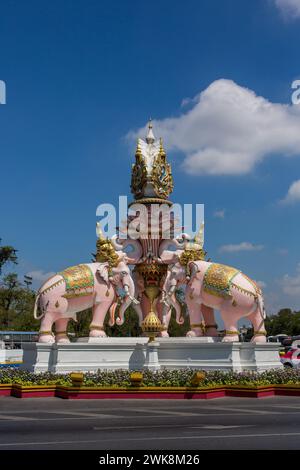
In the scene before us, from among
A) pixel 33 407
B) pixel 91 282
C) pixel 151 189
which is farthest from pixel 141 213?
pixel 33 407

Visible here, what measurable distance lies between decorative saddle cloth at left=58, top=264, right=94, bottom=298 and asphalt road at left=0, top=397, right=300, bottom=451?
13.6 feet

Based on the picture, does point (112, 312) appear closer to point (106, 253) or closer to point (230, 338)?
point (106, 253)

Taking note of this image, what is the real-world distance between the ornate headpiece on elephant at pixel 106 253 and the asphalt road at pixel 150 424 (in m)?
5.48

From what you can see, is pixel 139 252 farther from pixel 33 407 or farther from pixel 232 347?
pixel 33 407

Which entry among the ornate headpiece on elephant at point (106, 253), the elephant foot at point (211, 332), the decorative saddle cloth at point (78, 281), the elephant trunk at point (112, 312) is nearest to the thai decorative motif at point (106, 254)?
the ornate headpiece on elephant at point (106, 253)

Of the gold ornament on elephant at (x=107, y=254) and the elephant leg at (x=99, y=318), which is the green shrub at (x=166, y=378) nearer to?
the elephant leg at (x=99, y=318)

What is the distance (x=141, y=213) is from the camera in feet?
69.5

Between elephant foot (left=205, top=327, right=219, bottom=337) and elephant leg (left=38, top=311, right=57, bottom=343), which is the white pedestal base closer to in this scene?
elephant leg (left=38, top=311, right=57, bottom=343)

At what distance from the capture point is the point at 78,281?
1936 cm

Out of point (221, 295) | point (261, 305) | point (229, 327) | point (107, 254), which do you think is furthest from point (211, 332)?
point (107, 254)

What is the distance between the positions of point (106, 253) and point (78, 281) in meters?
1.46

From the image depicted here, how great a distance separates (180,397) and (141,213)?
7377 millimetres

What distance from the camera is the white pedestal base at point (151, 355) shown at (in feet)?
60.4
